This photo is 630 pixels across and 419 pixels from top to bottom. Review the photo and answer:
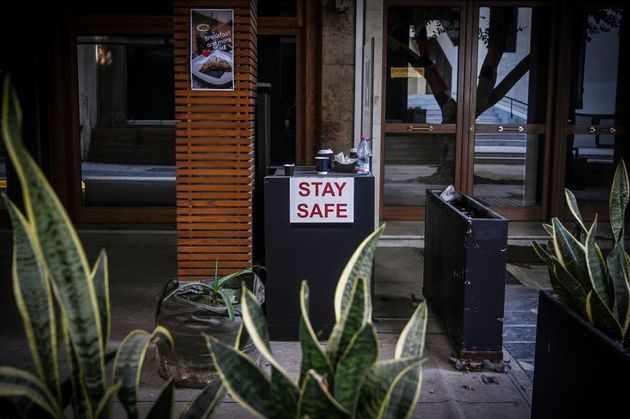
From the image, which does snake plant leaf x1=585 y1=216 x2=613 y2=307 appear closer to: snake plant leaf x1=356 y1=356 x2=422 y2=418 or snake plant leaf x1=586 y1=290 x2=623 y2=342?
snake plant leaf x1=586 y1=290 x2=623 y2=342

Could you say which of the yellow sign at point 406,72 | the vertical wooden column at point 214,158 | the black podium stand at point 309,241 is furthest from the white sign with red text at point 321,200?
the yellow sign at point 406,72

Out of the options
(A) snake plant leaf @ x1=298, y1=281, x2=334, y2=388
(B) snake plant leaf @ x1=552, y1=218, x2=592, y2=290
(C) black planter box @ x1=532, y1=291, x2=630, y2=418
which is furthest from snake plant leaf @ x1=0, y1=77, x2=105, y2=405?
(B) snake plant leaf @ x1=552, y1=218, x2=592, y2=290

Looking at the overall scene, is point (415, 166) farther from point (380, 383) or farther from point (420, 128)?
point (380, 383)

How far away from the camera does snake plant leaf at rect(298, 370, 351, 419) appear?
1.49 meters

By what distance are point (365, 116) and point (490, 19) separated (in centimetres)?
223

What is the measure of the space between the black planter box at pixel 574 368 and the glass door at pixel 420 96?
5.92 metres

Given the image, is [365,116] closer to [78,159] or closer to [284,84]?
[284,84]

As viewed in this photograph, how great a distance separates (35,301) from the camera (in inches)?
63.9

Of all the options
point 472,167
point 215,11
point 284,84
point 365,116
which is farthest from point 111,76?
point 472,167

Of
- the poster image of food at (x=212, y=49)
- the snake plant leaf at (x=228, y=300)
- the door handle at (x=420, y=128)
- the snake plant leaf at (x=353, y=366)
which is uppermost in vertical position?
the poster image of food at (x=212, y=49)

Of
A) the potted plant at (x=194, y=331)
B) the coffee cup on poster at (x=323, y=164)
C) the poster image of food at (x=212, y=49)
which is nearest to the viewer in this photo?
the potted plant at (x=194, y=331)

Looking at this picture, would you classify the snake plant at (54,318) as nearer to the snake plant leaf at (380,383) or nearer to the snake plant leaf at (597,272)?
the snake plant leaf at (380,383)

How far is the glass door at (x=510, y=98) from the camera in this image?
8547mm

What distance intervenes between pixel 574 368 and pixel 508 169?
659 centimetres
